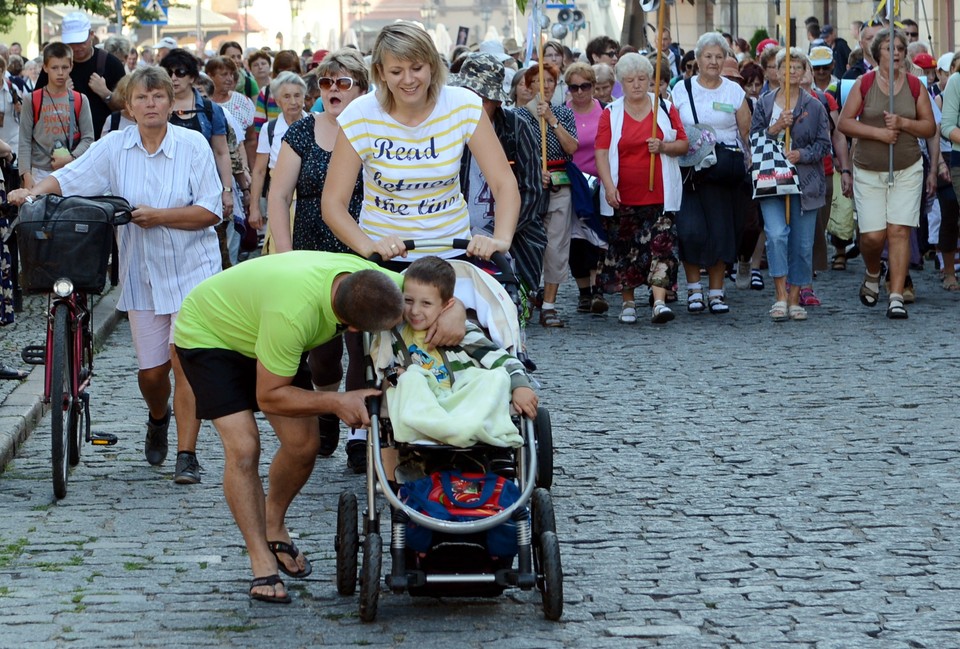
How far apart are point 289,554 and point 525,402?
3.75ft

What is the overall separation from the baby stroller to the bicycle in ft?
7.19

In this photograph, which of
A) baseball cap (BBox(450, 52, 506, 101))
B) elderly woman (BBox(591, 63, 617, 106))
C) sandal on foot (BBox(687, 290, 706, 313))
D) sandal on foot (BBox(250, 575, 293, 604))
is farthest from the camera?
elderly woman (BBox(591, 63, 617, 106))

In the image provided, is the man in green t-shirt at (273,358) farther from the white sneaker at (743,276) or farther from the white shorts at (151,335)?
the white sneaker at (743,276)

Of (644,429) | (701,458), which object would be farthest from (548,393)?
(701,458)

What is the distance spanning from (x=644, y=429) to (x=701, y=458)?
2.73 feet

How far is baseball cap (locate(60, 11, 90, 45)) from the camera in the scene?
14.3 m

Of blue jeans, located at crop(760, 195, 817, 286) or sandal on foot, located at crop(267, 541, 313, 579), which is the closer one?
sandal on foot, located at crop(267, 541, 313, 579)

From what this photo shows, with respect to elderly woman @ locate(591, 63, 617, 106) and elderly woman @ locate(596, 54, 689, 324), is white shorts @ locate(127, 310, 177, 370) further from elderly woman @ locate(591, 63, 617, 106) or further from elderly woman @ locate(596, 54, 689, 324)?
elderly woman @ locate(591, 63, 617, 106)

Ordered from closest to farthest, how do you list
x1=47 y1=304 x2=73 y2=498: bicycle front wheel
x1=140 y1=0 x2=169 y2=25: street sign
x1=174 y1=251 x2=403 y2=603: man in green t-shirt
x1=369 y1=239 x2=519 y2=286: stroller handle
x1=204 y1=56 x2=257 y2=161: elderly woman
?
x1=174 y1=251 x2=403 y2=603: man in green t-shirt, x1=369 y1=239 x2=519 y2=286: stroller handle, x1=47 y1=304 x2=73 y2=498: bicycle front wheel, x1=204 y1=56 x2=257 y2=161: elderly woman, x1=140 y1=0 x2=169 y2=25: street sign

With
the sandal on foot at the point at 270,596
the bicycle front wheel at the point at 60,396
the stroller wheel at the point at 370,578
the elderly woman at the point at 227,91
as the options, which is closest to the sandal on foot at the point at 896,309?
the elderly woman at the point at 227,91

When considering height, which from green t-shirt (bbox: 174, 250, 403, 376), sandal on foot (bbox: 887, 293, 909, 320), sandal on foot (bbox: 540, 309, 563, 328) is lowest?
sandal on foot (bbox: 540, 309, 563, 328)

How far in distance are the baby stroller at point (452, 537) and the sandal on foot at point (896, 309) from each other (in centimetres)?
788

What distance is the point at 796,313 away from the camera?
13.6 metres

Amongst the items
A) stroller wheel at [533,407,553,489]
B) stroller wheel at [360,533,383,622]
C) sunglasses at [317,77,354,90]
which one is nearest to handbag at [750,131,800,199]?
sunglasses at [317,77,354,90]
